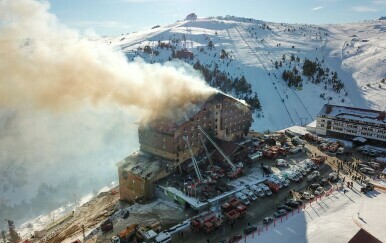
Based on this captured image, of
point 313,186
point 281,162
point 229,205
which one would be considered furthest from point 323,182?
point 229,205

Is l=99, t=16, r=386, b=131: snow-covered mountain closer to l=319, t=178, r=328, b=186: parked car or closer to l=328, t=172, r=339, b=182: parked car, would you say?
l=328, t=172, r=339, b=182: parked car

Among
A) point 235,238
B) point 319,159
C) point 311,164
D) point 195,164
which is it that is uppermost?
point 195,164

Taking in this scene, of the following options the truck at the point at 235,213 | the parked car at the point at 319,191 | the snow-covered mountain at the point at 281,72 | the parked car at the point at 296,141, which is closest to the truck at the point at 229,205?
the truck at the point at 235,213

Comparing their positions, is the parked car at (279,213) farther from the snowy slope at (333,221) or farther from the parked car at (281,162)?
the parked car at (281,162)

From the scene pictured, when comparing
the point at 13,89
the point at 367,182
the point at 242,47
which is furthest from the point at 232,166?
the point at 242,47

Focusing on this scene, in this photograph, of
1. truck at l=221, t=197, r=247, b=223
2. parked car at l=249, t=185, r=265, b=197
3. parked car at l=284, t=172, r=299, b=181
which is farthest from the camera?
parked car at l=284, t=172, r=299, b=181

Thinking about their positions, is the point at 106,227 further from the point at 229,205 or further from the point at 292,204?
the point at 292,204

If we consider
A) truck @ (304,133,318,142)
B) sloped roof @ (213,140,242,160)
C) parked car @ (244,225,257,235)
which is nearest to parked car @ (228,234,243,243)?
parked car @ (244,225,257,235)

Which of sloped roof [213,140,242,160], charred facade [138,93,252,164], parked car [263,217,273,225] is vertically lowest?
parked car [263,217,273,225]
